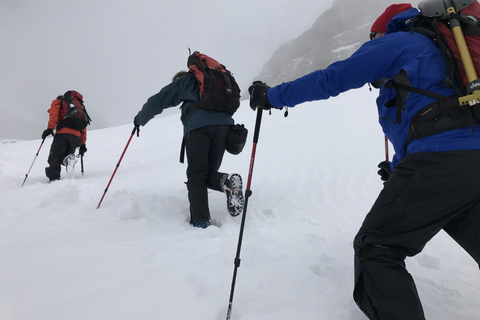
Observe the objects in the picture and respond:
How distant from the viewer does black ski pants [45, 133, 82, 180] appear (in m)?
6.42

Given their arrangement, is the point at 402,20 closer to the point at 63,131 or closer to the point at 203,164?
the point at 203,164

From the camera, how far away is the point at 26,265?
215 centimetres

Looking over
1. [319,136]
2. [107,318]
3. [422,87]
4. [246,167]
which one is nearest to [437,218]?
[422,87]

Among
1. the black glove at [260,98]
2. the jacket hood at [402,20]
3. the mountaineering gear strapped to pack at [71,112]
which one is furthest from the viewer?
the mountaineering gear strapped to pack at [71,112]

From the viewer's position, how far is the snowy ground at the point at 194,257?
1809mm

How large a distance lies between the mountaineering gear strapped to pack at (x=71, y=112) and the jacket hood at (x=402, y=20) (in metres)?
6.89

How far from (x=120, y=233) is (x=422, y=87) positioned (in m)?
2.82

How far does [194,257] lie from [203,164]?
4.53 feet

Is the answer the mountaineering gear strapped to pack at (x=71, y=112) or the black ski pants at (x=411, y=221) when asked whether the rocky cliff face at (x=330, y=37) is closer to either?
the mountaineering gear strapped to pack at (x=71, y=112)

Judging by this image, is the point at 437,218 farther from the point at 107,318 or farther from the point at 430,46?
the point at 107,318

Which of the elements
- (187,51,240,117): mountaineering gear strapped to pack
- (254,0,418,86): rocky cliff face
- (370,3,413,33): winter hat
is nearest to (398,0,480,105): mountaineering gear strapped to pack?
(370,3,413,33): winter hat

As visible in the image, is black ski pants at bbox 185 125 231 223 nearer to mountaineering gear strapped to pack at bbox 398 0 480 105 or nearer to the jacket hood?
the jacket hood

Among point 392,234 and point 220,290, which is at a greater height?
point 392,234

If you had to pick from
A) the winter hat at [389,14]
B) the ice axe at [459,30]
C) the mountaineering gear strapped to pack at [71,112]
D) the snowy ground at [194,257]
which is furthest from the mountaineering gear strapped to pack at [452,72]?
the mountaineering gear strapped to pack at [71,112]
